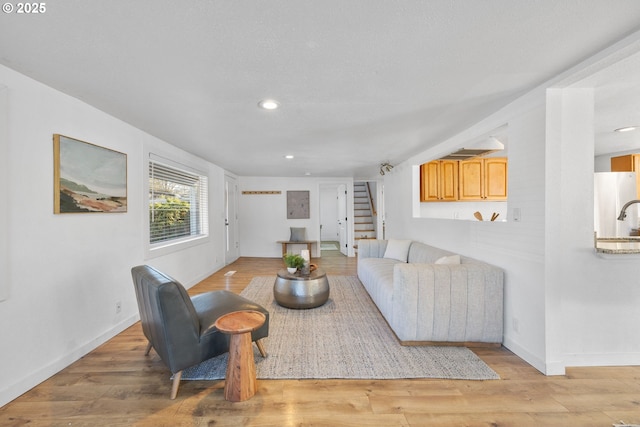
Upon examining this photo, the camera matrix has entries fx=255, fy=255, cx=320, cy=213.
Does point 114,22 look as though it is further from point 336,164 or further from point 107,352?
point 336,164

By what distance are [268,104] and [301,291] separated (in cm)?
208

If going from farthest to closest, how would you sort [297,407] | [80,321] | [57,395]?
[80,321] < [57,395] < [297,407]

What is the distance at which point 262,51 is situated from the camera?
4.75 ft

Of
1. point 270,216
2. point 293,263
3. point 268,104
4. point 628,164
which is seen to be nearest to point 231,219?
point 270,216

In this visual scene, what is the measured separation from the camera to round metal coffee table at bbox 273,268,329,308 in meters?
3.07

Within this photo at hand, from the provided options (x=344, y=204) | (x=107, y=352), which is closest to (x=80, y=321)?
(x=107, y=352)

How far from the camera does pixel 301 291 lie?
3066mm

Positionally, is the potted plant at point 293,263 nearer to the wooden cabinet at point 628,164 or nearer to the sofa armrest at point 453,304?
the sofa armrest at point 453,304

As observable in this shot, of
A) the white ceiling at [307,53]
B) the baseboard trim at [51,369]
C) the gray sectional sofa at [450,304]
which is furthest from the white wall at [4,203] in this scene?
the gray sectional sofa at [450,304]

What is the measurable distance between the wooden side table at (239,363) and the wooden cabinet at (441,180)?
3712mm

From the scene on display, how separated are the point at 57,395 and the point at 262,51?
2.61m

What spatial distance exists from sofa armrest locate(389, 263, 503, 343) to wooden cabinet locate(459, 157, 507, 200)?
96.5 inches

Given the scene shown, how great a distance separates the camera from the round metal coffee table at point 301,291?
3.07m

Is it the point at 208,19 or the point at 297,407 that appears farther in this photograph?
the point at 297,407
